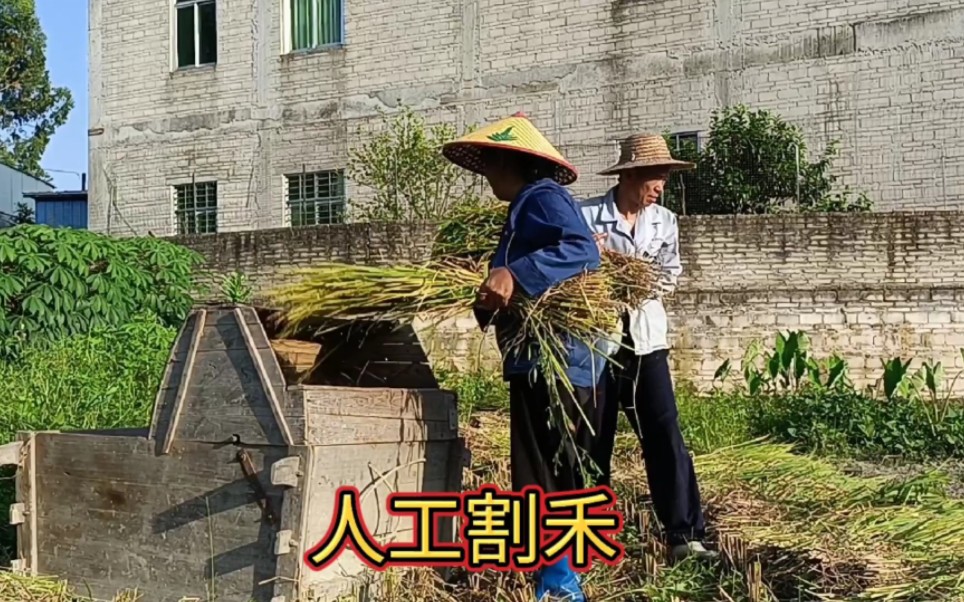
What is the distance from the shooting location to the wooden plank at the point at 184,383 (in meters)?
3.38

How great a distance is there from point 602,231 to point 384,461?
1.18m

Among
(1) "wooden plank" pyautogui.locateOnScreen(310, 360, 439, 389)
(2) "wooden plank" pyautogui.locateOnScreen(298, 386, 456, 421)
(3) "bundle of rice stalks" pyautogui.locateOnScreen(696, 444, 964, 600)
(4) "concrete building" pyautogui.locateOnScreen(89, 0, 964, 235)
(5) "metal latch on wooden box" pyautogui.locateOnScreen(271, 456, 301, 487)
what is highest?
(4) "concrete building" pyautogui.locateOnScreen(89, 0, 964, 235)

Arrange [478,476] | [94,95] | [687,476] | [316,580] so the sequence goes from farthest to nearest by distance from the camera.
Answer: [94,95]
[478,476]
[687,476]
[316,580]

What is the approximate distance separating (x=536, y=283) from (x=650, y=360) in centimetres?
77

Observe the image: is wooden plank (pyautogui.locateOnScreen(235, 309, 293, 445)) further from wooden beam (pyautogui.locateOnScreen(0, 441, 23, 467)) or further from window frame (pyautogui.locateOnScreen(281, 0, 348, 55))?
window frame (pyautogui.locateOnScreen(281, 0, 348, 55))

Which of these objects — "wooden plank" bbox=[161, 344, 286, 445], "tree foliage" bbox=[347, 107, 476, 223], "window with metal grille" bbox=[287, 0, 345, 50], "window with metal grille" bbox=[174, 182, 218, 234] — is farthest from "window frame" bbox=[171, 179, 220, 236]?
"wooden plank" bbox=[161, 344, 286, 445]

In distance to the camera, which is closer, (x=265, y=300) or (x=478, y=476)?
(x=265, y=300)

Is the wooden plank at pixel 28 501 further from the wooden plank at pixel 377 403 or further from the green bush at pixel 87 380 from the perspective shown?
the green bush at pixel 87 380

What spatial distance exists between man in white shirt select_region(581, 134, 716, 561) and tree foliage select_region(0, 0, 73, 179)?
25.2m

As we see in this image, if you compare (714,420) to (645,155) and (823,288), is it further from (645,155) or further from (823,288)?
(645,155)

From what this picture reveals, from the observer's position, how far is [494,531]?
338 cm

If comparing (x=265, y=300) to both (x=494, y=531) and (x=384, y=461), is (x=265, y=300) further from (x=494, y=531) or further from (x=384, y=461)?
(x=494, y=531)

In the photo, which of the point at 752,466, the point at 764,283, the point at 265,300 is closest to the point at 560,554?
the point at 265,300

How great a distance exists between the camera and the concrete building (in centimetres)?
1127
